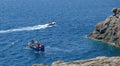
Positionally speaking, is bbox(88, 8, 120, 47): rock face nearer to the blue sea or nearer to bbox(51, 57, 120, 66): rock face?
the blue sea

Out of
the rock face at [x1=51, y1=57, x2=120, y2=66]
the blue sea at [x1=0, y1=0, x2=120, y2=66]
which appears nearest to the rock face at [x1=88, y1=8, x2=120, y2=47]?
the blue sea at [x1=0, y1=0, x2=120, y2=66]

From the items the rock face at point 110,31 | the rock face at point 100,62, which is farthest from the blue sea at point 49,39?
the rock face at point 100,62

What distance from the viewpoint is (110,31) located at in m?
124

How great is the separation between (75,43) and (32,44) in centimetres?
1591

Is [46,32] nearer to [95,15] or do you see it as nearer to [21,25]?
[21,25]

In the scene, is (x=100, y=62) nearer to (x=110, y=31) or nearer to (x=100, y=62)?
(x=100, y=62)

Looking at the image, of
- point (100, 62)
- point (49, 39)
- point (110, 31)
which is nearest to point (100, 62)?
point (100, 62)

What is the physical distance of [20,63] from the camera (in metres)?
99.7

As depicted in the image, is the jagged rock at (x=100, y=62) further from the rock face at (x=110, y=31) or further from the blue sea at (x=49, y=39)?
the rock face at (x=110, y=31)

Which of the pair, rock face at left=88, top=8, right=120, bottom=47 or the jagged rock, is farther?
rock face at left=88, top=8, right=120, bottom=47

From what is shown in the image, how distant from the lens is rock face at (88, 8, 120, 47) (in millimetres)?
119688

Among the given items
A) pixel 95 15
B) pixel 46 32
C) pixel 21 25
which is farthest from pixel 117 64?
pixel 95 15

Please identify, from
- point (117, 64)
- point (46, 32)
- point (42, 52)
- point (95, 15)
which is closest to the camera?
point (117, 64)

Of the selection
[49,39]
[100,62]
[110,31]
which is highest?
[100,62]
